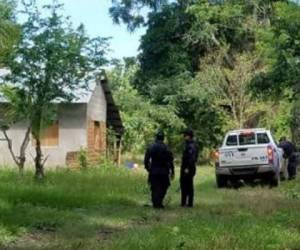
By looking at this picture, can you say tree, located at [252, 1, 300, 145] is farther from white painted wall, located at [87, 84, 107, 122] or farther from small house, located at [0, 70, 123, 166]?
white painted wall, located at [87, 84, 107, 122]

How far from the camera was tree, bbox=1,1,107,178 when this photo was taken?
1980cm

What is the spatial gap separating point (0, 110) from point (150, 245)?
19.8 metres

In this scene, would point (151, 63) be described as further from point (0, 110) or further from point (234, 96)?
point (0, 110)

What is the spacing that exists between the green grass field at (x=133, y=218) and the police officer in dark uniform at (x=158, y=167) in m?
0.43

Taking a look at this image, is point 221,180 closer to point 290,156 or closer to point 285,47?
point 290,156

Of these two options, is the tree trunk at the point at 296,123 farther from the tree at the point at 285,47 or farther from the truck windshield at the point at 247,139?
the truck windshield at the point at 247,139

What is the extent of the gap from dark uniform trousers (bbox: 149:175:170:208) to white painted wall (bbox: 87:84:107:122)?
14939 millimetres

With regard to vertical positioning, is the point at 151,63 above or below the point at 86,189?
above

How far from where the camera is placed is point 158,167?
15.2 m

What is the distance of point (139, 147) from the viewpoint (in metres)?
44.9

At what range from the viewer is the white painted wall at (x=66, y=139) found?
28.6 meters

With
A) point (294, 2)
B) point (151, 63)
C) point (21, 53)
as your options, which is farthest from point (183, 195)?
point (151, 63)

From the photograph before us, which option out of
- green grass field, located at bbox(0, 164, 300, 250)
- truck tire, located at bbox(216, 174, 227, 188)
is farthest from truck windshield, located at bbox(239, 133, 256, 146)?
green grass field, located at bbox(0, 164, 300, 250)

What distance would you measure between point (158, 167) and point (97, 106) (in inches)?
658
